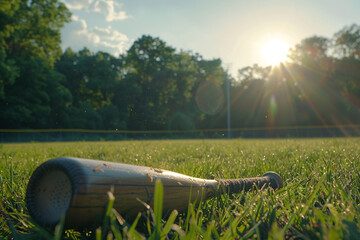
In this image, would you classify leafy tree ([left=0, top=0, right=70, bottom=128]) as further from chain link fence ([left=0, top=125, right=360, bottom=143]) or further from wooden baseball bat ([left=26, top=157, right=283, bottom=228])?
wooden baseball bat ([left=26, top=157, right=283, bottom=228])

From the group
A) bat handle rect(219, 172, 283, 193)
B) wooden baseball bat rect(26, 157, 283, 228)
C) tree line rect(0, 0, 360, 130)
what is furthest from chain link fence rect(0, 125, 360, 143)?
wooden baseball bat rect(26, 157, 283, 228)

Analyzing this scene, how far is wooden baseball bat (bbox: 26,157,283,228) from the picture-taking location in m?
0.90

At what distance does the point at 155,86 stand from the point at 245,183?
3670 centimetres

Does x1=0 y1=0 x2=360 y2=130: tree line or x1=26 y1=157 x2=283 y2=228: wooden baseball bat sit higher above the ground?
x1=0 y1=0 x2=360 y2=130: tree line

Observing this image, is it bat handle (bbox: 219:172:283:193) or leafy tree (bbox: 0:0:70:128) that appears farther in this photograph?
leafy tree (bbox: 0:0:70:128)

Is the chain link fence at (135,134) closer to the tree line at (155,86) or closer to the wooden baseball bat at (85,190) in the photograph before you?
the tree line at (155,86)

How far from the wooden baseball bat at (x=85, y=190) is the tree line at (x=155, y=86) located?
2668 centimetres

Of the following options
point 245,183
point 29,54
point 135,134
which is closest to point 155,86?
point 135,134

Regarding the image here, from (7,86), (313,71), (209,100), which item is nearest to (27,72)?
(7,86)

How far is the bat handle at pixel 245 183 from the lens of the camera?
151 centimetres

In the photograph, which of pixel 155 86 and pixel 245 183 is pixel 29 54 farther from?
pixel 245 183

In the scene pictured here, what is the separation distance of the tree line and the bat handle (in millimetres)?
26169

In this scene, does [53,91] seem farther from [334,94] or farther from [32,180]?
[334,94]

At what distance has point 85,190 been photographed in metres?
0.89
